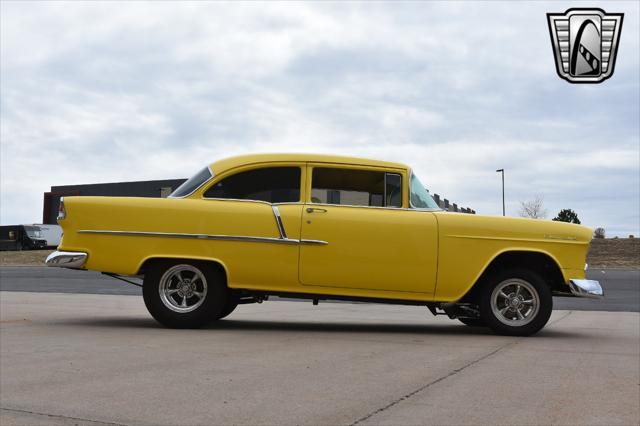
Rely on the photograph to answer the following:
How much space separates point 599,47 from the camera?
10430 millimetres

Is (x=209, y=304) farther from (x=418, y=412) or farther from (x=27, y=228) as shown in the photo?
(x=27, y=228)

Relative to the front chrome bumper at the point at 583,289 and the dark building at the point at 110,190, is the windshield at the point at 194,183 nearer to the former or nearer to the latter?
the front chrome bumper at the point at 583,289

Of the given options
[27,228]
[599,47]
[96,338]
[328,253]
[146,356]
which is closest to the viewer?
[146,356]

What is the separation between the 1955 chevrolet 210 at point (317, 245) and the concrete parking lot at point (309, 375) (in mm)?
417

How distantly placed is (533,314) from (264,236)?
2847 millimetres

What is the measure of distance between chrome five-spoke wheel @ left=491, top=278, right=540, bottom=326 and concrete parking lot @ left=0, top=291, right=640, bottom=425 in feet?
1.18

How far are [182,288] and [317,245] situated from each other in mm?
1486

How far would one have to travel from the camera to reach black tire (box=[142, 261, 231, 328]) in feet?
22.5

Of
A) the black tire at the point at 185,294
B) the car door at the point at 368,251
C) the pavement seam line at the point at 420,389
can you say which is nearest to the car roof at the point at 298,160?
the car door at the point at 368,251

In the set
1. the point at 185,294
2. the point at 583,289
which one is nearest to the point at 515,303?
the point at 583,289

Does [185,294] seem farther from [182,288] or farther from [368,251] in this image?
[368,251]

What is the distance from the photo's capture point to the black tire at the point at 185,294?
6844mm

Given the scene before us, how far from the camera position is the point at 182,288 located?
6988 millimetres

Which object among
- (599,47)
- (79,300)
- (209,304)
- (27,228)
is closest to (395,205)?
(209,304)
